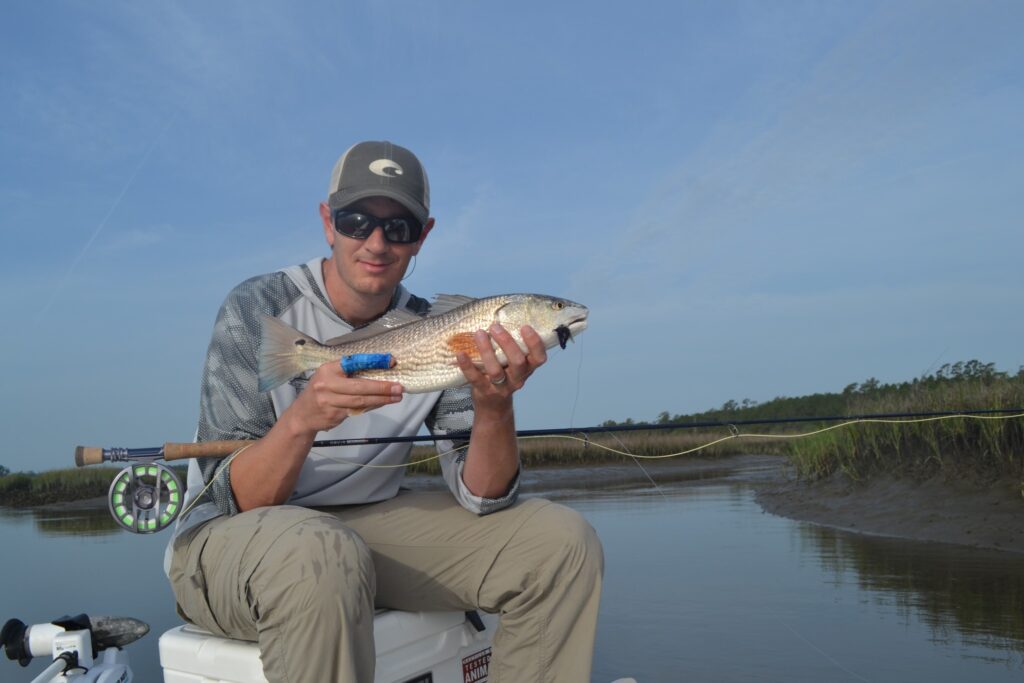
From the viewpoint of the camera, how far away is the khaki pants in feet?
7.55

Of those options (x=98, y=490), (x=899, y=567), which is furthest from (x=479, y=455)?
(x=98, y=490)

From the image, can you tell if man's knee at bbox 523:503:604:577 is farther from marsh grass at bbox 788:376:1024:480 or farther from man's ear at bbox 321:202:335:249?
marsh grass at bbox 788:376:1024:480

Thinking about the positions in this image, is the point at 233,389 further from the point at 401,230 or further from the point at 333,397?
the point at 401,230

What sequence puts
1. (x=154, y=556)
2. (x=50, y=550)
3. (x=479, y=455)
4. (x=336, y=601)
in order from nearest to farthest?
(x=336, y=601), (x=479, y=455), (x=154, y=556), (x=50, y=550)

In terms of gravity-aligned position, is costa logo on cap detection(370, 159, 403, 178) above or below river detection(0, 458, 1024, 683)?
above

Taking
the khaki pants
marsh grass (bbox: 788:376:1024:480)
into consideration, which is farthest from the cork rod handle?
marsh grass (bbox: 788:376:1024:480)

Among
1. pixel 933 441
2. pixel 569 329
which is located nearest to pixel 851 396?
pixel 933 441

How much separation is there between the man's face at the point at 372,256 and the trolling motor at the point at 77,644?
172 centimetres

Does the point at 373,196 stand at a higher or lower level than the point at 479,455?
higher

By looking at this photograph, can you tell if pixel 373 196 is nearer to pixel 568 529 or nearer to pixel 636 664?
pixel 568 529

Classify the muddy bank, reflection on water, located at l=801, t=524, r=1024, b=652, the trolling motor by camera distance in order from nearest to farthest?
the trolling motor < reflection on water, located at l=801, t=524, r=1024, b=652 < the muddy bank

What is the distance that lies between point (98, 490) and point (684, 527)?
13329 mm

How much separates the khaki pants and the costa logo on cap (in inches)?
53.6

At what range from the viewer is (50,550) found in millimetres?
9516
